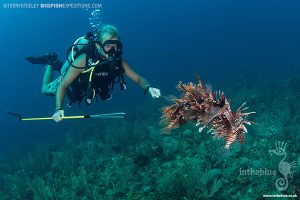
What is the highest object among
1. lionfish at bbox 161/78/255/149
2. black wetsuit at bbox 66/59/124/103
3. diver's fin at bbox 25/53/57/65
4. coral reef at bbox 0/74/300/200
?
diver's fin at bbox 25/53/57/65

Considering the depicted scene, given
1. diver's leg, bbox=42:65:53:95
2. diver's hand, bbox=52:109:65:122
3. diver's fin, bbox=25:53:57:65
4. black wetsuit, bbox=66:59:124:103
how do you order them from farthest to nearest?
diver's fin, bbox=25:53:57:65 → diver's leg, bbox=42:65:53:95 → black wetsuit, bbox=66:59:124:103 → diver's hand, bbox=52:109:65:122

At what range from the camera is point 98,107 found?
33188mm

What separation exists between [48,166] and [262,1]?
170 m

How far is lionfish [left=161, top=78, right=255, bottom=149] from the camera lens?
3180 millimetres

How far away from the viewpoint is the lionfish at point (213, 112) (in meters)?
3.18

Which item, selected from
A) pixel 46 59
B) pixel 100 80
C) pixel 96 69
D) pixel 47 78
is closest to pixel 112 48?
pixel 96 69

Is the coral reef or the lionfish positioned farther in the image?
the coral reef

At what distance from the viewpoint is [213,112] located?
318cm

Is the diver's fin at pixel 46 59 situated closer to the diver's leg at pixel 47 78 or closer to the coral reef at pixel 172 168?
the diver's leg at pixel 47 78

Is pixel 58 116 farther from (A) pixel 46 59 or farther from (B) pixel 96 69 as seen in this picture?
(A) pixel 46 59

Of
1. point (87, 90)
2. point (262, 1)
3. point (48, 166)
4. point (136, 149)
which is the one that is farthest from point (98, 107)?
point (262, 1)

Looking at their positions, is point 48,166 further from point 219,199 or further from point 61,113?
point 219,199

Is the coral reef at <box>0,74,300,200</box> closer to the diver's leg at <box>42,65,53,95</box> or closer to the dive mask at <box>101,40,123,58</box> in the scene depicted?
the dive mask at <box>101,40,123,58</box>

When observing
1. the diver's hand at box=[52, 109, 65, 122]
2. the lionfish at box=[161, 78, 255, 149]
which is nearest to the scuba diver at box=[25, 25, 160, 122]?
the diver's hand at box=[52, 109, 65, 122]
